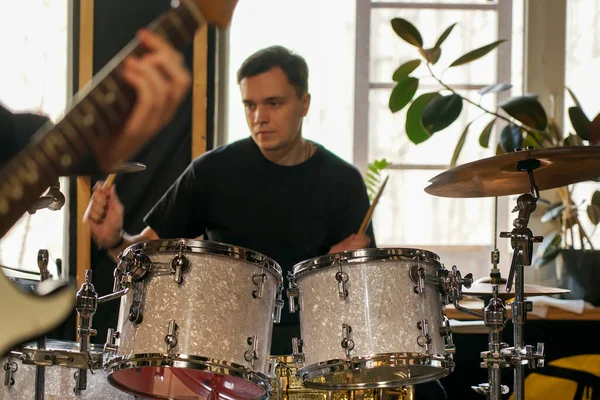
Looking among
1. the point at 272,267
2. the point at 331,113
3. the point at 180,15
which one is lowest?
the point at 272,267

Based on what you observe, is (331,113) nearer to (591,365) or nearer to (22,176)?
(591,365)

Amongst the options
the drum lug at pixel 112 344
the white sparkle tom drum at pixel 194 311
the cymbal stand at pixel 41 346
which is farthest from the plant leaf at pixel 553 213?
the cymbal stand at pixel 41 346

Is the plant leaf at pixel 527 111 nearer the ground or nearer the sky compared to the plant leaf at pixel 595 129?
nearer the sky

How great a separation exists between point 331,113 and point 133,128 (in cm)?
300

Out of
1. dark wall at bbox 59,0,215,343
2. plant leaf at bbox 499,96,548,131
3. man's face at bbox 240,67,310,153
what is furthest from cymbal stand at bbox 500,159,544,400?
dark wall at bbox 59,0,215,343

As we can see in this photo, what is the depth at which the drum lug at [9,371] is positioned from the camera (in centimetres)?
246

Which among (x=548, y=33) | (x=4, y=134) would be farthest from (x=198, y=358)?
(x=548, y=33)

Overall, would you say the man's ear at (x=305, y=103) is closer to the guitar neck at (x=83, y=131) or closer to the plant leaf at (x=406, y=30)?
the plant leaf at (x=406, y=30)

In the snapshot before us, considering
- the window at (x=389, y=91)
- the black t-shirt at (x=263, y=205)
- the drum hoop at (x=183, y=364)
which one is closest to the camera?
the drum hoop at (x=183, y=364)

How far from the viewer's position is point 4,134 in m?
1.41

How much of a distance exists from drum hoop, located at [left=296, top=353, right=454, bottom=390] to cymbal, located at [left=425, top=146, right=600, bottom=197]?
58 cm

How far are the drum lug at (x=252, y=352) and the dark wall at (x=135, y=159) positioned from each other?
149 cm

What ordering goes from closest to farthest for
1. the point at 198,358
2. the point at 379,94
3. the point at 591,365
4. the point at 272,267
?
the point at 198,358 < the point at 272,267 < the point at 591,365 < the point at 379,94

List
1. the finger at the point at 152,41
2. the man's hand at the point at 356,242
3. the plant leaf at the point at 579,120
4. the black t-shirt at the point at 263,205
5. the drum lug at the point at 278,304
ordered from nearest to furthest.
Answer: the finger at the point at 152,41
the drum lug at the point at 278,304
the man's hand at the point at 356,242
the black t-shirt at the point at 263,205
the plant leaf at the point at 579,120
